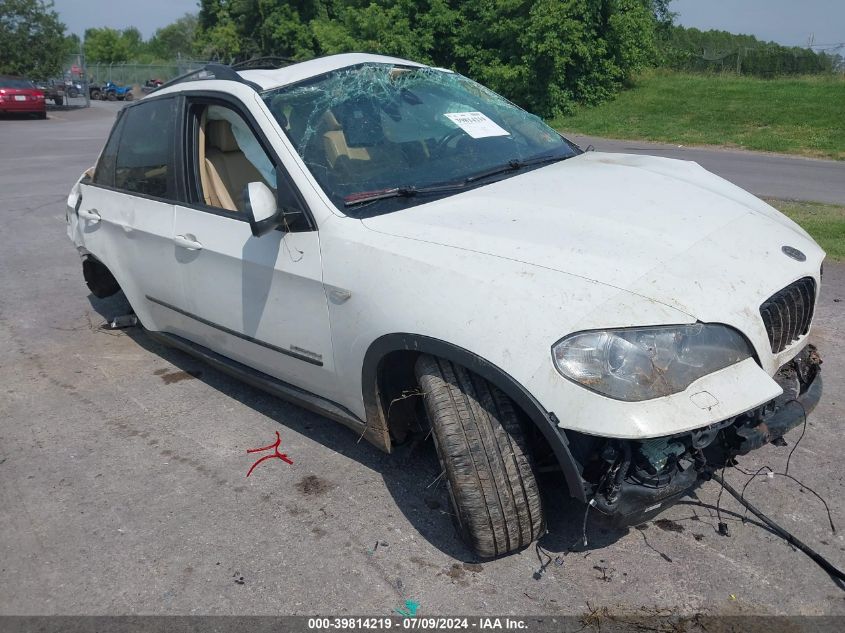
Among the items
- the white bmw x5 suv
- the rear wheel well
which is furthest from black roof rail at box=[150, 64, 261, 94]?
the rear wheel well

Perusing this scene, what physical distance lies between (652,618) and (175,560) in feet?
5.99

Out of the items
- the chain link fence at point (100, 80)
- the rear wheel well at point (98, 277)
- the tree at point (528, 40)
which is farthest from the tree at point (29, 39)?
the rear wheel well at point (98, 277)

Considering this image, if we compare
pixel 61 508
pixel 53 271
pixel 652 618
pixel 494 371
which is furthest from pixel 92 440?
pixel 53 271

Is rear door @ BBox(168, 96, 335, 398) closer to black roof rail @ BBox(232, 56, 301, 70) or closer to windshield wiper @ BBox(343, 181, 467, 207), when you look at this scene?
windshield wiper @ BBox(343, 181, 467, 207)

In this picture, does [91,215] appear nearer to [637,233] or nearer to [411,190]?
[411,190]

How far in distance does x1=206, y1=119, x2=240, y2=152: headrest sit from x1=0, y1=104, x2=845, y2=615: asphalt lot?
56.6 inches

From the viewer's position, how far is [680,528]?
3.13 m

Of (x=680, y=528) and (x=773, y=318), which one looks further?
(x=680, y=528)

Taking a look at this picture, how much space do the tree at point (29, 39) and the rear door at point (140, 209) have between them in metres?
41.2

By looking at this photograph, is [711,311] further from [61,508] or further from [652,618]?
[61,508]

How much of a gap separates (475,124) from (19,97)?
3144 centimetres

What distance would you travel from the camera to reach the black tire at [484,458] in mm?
2787

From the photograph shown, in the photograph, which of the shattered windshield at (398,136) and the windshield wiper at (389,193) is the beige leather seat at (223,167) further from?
the windshield wiper at (389,193)

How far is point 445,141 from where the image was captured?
3.86m
